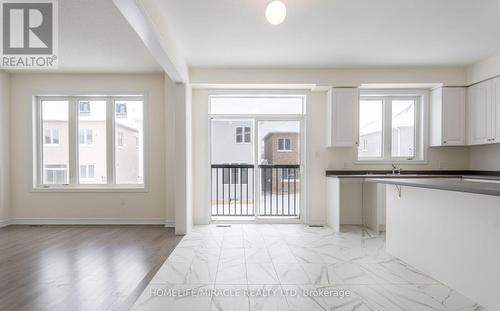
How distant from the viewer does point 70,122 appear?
476 centimetres

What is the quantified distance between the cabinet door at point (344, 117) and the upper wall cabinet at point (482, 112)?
6.22ft

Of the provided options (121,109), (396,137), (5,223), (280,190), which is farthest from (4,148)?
(396,137)

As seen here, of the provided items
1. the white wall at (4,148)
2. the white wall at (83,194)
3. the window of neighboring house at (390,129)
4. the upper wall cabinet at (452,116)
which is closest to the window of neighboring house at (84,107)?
the white wall at (83,194)

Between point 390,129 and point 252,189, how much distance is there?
114 inches

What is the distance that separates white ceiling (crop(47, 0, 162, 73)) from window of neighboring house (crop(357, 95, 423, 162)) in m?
4.05

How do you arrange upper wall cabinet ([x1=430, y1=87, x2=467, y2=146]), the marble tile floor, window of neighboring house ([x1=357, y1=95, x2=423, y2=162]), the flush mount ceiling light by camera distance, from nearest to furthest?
1. the marble tile floor
2. the flush mount ceiling light
3. upper wall cabinet ([x1=430, y1=87, x2=467, y2=146])
4. window of neighboring house ([x1=357, y1=95, x2=423, y2=162])

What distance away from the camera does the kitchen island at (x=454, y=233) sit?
1.96 meters

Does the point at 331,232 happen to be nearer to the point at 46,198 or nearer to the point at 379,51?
the point at 379,51

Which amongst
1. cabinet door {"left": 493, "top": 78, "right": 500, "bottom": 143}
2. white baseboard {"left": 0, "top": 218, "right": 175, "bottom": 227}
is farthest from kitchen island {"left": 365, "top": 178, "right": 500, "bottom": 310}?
white baseboard {"left": 0, "top": 218, "right": 175, "bottom": 227}

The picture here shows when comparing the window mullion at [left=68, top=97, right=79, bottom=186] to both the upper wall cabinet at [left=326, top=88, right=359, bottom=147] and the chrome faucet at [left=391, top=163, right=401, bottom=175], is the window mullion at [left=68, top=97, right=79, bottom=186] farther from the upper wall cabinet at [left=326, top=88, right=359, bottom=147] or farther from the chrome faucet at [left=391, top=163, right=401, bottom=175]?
the chrome faucet at [left=391, top=163, right=401, bottom=175]

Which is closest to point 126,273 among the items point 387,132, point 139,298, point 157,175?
point 139,298

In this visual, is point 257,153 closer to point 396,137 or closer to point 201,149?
point 201,149

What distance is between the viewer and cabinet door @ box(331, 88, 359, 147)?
438 centimetres

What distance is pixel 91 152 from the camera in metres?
4.80
